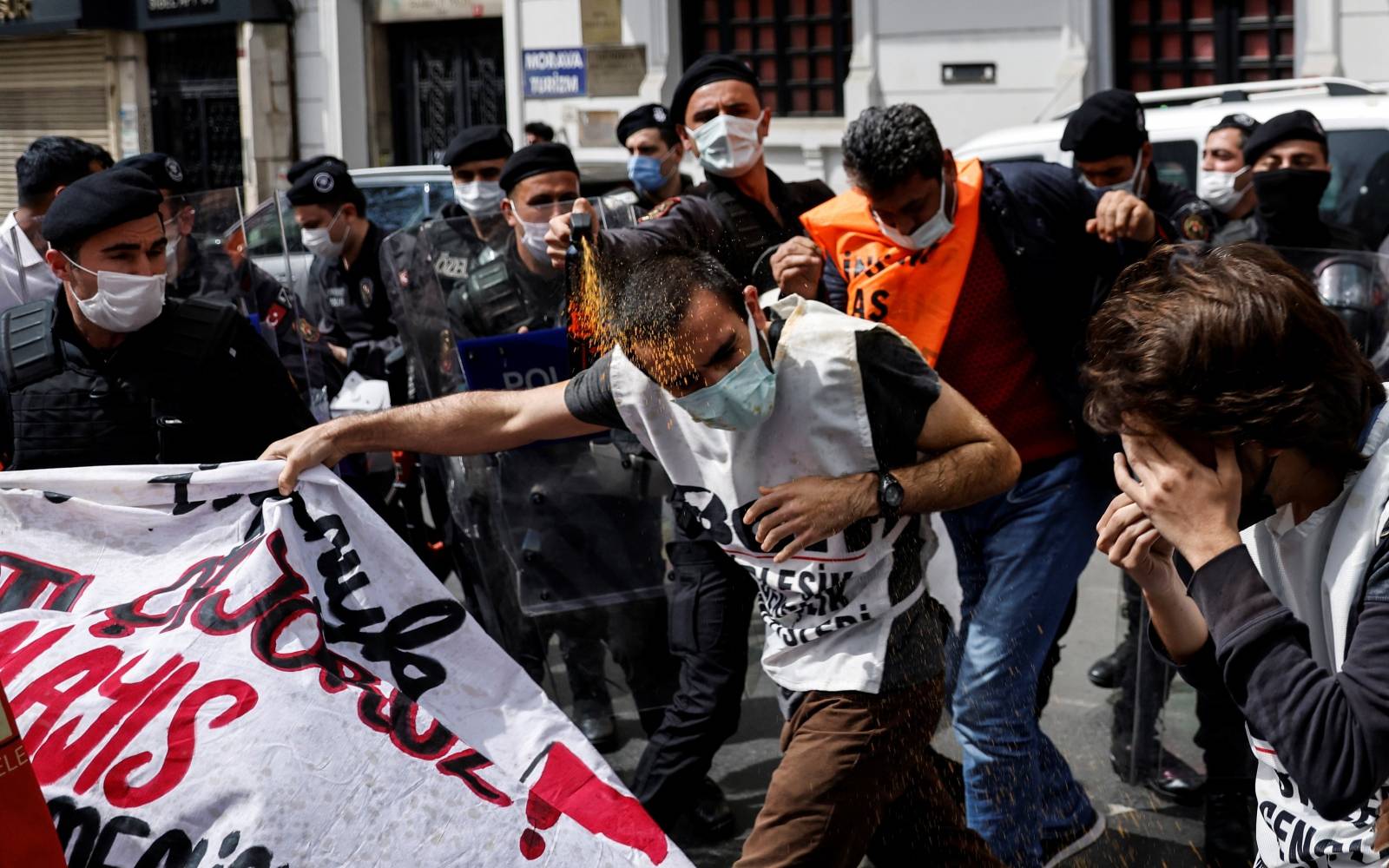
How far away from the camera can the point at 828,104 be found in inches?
672

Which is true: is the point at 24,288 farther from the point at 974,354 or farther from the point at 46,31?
the point at 46,31

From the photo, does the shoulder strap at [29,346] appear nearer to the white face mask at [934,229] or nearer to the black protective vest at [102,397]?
the black protective vest at [102,397]

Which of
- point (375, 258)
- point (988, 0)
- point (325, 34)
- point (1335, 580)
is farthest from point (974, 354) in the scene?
point (325, 34)

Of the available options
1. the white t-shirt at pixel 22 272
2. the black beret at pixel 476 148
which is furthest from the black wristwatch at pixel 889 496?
the black beret at pixel 476 148

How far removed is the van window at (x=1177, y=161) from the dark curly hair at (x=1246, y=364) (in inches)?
244

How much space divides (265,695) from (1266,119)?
608 centimetres

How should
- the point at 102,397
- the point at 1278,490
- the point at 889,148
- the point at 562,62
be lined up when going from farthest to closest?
the point at 562,62 → the point at 889,148 → the point at 102,397 → the point at 1278,490

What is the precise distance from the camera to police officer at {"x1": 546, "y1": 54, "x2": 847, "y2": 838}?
3992 mm

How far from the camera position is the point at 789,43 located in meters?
17.2

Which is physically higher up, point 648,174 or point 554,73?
point 554,73

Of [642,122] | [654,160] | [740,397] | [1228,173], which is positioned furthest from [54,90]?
[740,397]

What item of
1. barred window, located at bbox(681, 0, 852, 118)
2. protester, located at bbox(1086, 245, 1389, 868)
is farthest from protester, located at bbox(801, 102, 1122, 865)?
barred window, located at bbox(681, 0, 852, 118)

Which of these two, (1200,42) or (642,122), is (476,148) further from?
(1200,42)

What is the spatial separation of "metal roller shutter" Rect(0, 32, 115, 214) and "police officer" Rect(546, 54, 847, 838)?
19.1 meters
